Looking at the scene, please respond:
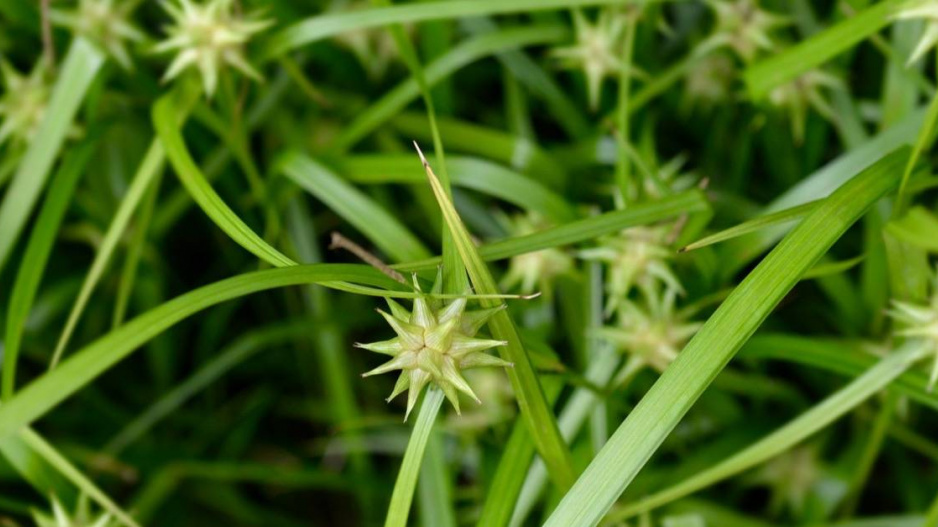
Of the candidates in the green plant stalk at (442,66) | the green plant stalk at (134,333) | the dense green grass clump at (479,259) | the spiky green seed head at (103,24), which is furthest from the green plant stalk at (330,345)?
the green plant stalk at (134,333)

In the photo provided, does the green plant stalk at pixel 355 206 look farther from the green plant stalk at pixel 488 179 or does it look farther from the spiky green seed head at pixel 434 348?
the spiky green seed head at pixel 434 348

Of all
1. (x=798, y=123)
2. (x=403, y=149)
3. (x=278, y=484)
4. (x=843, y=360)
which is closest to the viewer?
Answer: (x=843, y=360)

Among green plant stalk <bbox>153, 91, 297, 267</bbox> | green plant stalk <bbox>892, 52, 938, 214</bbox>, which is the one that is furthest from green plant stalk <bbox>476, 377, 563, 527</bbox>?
green plant stalk <bbox>892, 52, 938, 214</bbox>

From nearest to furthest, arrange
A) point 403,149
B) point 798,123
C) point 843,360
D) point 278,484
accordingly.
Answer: point 843,360 < point 798,123 < point 403,149 < point 278,484

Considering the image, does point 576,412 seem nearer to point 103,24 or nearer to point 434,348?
point 434,348

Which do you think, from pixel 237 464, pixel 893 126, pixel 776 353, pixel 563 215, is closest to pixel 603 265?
pixel 563 215

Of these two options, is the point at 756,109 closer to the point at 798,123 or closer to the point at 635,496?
the point at 798,123
